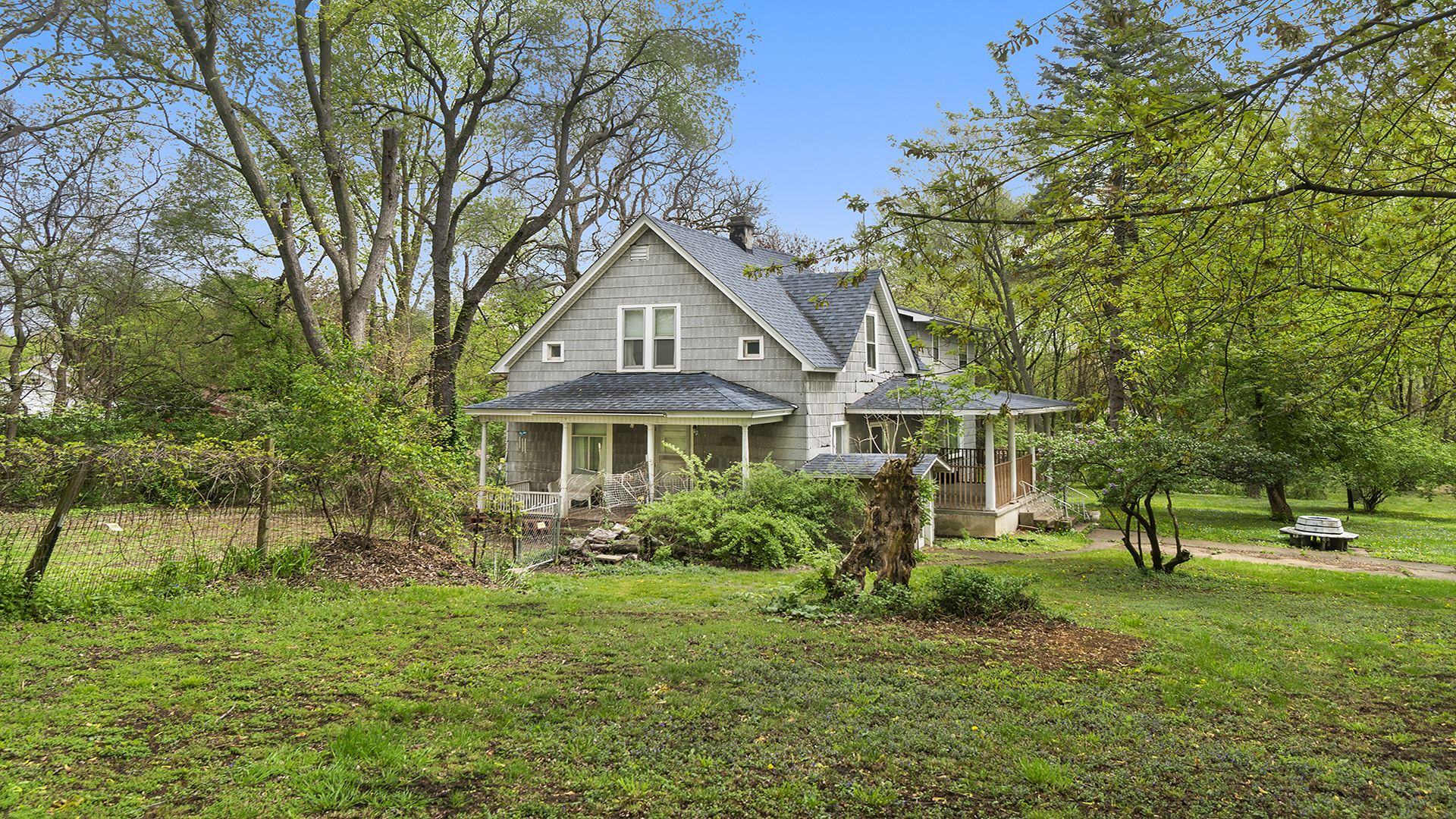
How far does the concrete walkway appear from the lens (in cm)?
1513

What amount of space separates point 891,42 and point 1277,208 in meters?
7.09

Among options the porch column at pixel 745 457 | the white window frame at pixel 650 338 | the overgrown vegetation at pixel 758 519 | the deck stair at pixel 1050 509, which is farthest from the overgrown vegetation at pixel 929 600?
the deck stair at pixel 1050 509

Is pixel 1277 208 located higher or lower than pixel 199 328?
lower

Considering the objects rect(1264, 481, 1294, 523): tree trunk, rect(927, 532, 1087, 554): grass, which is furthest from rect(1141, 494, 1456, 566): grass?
rect(927, 532, 1087, 554): grass

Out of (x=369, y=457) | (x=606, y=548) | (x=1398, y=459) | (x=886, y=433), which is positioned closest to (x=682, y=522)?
(x=606, y=548)

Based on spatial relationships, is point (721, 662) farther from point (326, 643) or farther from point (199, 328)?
point (199, 328)

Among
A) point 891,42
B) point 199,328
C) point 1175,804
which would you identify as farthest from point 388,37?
point 1175,804

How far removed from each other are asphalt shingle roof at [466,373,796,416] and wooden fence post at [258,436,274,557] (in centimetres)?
836

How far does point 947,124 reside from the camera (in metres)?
28.5

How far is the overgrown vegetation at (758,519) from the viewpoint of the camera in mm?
14133

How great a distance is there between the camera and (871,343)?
21.5 m

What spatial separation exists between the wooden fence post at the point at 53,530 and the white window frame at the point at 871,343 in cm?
1685

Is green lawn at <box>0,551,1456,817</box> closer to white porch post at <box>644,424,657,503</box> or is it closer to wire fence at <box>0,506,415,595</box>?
wire fence at <box>0,506,415,595</box>

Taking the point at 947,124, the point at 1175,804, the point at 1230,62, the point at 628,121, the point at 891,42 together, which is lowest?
the point at 1175,804
